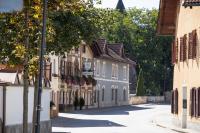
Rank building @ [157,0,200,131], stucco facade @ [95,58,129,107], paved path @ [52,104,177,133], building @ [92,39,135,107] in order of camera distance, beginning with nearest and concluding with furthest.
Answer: building @ [157,0,200,131] → paved path @ [52,104,177,133] → building @ [92,39,135,107] → stucco facade @ [95,58,129,107]

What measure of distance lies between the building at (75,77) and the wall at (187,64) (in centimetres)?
2010

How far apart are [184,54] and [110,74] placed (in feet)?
153

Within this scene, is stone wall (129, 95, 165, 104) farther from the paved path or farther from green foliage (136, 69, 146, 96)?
the paved path

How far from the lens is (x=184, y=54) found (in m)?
33.6

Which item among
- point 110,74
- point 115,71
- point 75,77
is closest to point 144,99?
point 115,71

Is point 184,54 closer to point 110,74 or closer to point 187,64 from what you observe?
point 187,64

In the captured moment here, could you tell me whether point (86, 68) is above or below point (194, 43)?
below

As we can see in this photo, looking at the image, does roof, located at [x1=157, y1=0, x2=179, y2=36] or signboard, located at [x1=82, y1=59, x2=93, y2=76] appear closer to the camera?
roof, located at [x1=157, y1=0, x2=179, y2=36]

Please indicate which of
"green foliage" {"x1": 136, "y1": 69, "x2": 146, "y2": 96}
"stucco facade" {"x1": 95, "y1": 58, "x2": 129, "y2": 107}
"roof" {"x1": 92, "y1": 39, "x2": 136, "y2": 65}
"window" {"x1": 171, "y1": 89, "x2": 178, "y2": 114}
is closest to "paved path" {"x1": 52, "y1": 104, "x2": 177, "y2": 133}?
"window" {"x1": 171, "y1": 89, "x2": 178, "y2": 114}

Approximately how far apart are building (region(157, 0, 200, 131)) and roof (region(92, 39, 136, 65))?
31.6 metres

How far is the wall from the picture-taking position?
29978 mm

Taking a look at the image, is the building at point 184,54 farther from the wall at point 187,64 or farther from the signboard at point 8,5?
the signboard at point 8,5

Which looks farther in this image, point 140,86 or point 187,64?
point 140,86

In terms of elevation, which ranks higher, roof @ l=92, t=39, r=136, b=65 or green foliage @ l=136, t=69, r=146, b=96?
roof @ l=92, t=39, r=136, b=65
